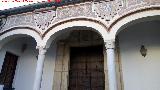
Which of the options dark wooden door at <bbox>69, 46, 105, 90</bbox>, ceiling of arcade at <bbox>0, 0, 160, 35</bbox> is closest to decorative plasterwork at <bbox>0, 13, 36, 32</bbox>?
ceiling of arcade at <bbox>0, 0, 160, 35</bbox>

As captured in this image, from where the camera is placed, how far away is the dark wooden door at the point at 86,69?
6730mm

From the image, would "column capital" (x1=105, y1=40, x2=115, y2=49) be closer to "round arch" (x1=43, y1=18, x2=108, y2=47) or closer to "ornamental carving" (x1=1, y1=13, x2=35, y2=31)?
"round arch" (x1=43, y1=18, x2=108, y2=47)

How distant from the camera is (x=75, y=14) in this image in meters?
5.84

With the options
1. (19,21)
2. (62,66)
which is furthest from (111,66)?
(19,21)

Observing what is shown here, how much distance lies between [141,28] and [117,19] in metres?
1.71

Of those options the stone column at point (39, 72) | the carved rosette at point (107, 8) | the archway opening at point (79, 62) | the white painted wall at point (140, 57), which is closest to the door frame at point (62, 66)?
the archway opening at point (79, 62)

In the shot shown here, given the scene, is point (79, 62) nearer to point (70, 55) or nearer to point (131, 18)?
point (70, 55)

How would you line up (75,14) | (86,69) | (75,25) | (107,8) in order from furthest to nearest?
(86,69) < (75,14) < (75,25) < (107,8)

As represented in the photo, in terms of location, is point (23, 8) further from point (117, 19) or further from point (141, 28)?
point (141, 28)

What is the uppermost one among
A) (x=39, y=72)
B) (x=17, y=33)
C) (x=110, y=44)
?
(x=17, y=33)

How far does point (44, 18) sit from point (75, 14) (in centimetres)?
117

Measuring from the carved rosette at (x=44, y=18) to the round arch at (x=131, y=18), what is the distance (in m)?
2.13

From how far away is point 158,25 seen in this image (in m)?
6.22

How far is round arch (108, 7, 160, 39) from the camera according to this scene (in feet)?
16.2
